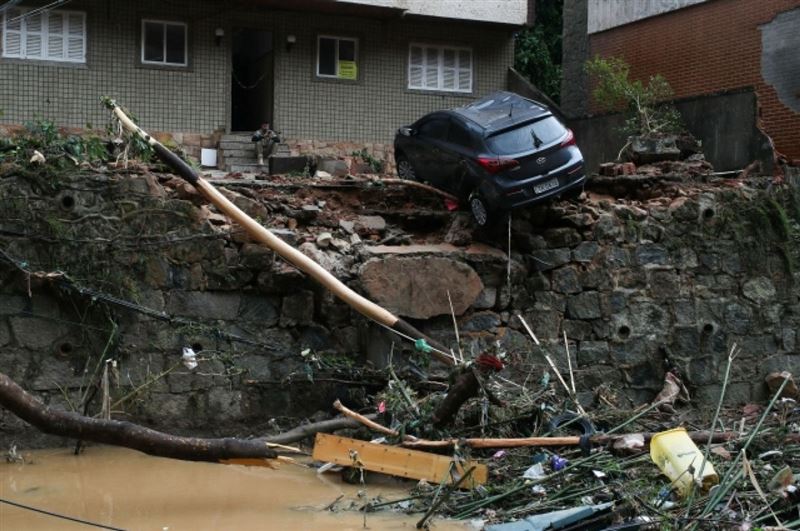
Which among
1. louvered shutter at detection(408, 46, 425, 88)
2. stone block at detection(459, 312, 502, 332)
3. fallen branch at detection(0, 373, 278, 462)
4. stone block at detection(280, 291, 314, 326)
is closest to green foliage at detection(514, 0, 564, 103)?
louvered shutter at detection(408, 46, 425, 88)

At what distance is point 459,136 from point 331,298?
103 inches

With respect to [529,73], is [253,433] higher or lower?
lower

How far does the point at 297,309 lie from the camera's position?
33.4 ft

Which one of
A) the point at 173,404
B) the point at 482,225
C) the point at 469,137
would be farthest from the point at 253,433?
the point at 469,137

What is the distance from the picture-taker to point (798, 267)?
1201cm

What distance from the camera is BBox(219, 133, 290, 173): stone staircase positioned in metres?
16.8

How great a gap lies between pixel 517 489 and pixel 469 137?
15.7 ft

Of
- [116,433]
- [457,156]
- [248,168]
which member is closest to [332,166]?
[457,156]

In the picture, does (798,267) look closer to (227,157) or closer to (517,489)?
(517,489)

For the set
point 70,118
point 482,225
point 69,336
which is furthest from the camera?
point 70,118

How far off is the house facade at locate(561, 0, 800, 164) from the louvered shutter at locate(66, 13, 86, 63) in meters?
9.83

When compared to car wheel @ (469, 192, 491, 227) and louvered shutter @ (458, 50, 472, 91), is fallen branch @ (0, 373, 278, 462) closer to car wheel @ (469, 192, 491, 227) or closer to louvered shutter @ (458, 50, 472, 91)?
car wheel @ (469, 192, 491, 227)

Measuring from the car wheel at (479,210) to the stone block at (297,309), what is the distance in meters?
2.05

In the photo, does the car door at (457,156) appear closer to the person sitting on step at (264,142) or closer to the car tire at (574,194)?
the car tire at (574,194)
